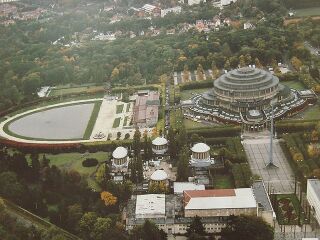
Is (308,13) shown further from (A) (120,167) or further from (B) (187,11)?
(A) (120,167)

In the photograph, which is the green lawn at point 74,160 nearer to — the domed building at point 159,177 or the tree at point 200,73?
the domed building at point 159,177

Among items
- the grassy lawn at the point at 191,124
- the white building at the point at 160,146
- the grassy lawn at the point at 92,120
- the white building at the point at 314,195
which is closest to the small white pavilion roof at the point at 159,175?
the white building at the point at 160,146

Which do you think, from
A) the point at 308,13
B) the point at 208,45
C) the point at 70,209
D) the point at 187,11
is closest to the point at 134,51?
the point at 208,45

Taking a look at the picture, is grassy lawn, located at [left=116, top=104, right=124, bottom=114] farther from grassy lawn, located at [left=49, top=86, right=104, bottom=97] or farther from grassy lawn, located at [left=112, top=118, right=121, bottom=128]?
grassy lawn, located at [left=49, top=86, right=104, bottom=97]

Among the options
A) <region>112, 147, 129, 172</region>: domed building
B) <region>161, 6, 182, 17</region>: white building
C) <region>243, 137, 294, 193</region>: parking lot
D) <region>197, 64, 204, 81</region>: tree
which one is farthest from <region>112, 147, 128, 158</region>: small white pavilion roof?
<region>161, 6, 182, 17</region>: white building

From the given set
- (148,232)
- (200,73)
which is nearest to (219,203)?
(148,232)

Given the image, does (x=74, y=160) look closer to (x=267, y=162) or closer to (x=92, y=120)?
(x=92, y=120)
